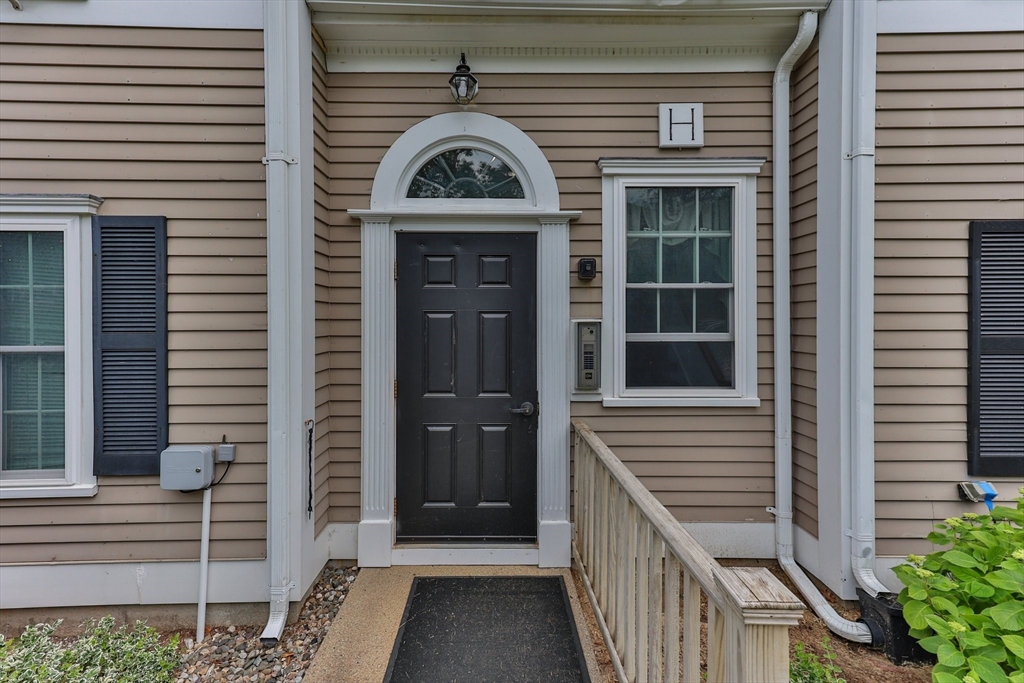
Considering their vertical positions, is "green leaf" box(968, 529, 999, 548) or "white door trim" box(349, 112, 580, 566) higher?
"white door trim" box(349, 112, 580, 566)

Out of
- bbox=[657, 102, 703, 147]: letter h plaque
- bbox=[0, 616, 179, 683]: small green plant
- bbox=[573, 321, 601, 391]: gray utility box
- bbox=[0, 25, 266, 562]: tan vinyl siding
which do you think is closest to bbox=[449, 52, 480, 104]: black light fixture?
bbox=[0, 25, 266, 562]: tan vinyl siding

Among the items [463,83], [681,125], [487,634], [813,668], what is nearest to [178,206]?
[463,83]

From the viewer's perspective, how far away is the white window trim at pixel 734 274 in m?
3.09

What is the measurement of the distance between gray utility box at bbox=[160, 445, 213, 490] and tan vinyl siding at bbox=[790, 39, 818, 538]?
3291 millimetres

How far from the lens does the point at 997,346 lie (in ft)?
8.94

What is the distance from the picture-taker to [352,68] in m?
3.06

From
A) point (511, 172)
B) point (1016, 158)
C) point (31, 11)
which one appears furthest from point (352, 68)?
point (1016, 158)

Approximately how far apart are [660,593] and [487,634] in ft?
3.56

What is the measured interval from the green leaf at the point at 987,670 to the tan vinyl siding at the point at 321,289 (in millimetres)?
2999

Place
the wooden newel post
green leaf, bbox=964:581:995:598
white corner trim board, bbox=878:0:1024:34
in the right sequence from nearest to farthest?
the wooden newel post → green leaf, bbox=964:581:995:598 → white corner trim board, bbox=878:0:1024:34

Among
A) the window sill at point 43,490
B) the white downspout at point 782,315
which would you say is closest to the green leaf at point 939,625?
the white downspout at point 782,315

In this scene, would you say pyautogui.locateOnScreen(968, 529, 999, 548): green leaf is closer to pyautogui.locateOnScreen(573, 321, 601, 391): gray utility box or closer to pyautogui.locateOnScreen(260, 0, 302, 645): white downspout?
pyautogui.locateOnScreen(573, 321, 601, 391): gray utility box

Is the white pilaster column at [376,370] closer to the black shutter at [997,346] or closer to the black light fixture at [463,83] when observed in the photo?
the black light fixture at [463,83]

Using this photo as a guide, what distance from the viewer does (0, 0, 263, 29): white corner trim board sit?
264 centimetres
